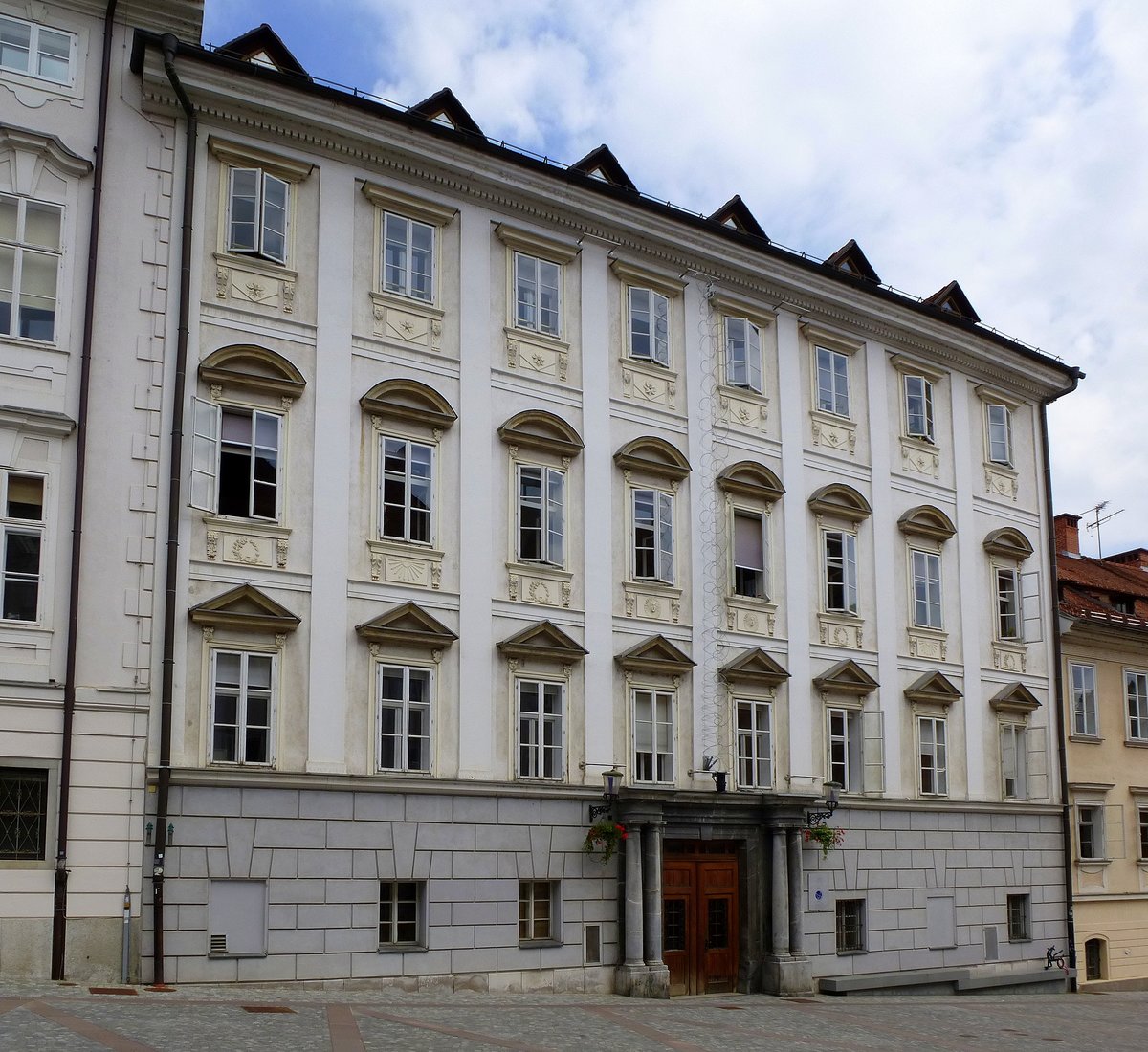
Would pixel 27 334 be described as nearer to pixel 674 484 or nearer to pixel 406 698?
pixel 406 698

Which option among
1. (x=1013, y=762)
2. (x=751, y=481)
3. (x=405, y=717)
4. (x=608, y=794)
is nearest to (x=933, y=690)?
(x=1013, y=762)

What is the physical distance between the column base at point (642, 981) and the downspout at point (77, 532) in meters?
9.61

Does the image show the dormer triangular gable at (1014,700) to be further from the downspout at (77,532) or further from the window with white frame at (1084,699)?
the downspout at (77,532)

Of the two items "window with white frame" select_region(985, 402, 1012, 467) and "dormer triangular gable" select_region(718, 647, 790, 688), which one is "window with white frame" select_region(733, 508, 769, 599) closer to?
"dormer triangular gable" select_region(718, 647, 790, 688)

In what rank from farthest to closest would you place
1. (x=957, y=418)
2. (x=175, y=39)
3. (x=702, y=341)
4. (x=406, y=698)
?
(x=957, y=418) < (x=702, y=341) < (x=406, y=698) < (x=175, y=39)

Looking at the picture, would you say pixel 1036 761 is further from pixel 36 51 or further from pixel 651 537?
pixel 36 51

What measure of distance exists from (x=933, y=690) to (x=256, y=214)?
17553 mm

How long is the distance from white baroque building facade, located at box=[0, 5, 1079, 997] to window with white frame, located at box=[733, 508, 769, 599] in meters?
0.09

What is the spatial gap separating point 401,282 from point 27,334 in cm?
647

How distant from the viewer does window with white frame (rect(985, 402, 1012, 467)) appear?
35.8 m

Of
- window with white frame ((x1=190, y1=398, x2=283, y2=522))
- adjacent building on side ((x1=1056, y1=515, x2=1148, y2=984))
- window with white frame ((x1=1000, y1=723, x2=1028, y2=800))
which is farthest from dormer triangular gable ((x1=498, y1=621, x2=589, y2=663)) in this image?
adjacent building on side ((x1=1056, y1=515, x2=1148, y2=984))

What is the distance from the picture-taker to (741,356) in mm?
30500

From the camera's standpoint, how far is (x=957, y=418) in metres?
34.9

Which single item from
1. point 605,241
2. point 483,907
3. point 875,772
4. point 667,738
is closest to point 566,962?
point 483,907
